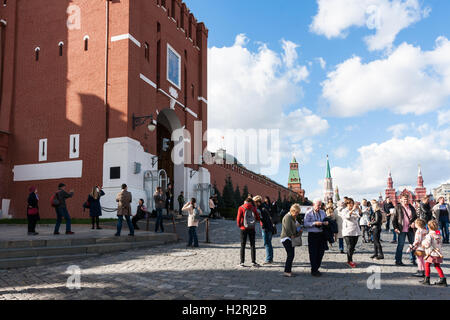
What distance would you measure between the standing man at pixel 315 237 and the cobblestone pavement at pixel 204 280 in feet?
0.91

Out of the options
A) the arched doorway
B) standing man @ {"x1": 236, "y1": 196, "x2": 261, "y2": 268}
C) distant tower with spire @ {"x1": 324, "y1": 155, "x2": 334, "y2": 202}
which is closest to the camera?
standing man @ {"x1": 236, "y1": 196, "x2": 261, "y2": 268}

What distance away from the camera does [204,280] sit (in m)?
6.67

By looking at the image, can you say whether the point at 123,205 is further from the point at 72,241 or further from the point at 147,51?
the point at 147,51

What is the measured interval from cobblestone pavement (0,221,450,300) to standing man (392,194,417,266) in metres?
0.31

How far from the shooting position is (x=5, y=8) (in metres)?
22.2

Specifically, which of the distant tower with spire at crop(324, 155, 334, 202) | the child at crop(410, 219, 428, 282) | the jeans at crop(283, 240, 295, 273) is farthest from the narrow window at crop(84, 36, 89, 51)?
the distant tower with spire at crop(324, 155, 334, 202)

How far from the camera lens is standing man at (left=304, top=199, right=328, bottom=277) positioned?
7289 millimetres

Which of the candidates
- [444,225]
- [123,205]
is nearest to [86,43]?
[123,205]

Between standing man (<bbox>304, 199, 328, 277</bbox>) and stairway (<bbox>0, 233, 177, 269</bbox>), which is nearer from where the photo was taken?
standing man (<bbox>304, 199, 328, 277</bbox>)

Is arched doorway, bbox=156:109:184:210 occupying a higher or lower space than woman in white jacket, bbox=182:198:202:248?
higher

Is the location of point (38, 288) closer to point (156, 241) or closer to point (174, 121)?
point (156, 241)

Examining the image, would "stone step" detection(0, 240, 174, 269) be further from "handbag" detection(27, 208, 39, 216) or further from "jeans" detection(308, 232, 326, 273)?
"jeans" detection(308, 232, 326, 273)

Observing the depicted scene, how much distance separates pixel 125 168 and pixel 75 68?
6.21 metres

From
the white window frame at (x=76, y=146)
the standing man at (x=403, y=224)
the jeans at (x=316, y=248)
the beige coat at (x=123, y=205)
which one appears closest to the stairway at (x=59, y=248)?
the beige coat at (x=123, y=205)
